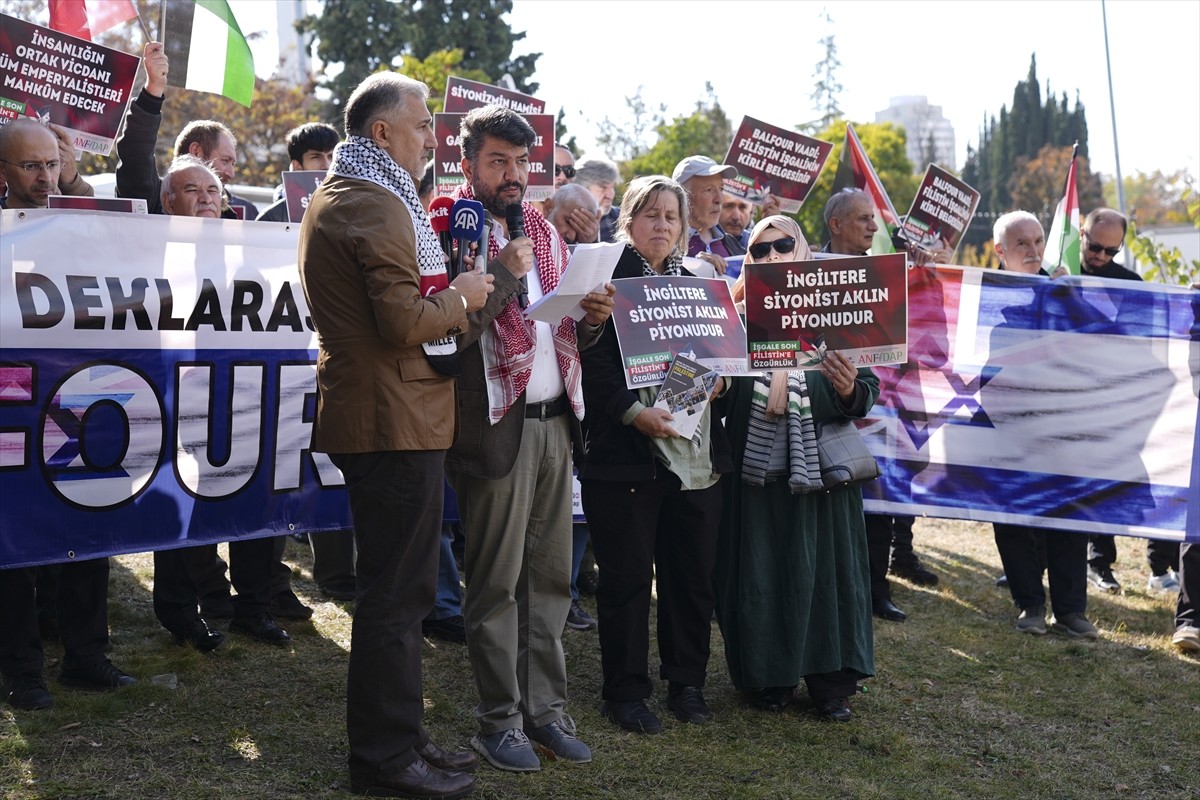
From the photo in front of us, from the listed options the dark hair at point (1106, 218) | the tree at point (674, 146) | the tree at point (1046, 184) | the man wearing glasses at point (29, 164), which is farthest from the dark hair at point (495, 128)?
the tree at point (1046, 184)

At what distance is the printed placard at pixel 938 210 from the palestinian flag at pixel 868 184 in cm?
12

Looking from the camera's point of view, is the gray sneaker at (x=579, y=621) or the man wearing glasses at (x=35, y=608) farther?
the gray sneaker at (x=579, y=621)

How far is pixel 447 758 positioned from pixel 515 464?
3.44 feet

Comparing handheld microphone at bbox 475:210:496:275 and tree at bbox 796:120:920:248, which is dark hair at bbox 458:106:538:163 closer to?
handheld microphone at bbox 475:210:496:275

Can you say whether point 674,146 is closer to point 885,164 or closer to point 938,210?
point 885,164

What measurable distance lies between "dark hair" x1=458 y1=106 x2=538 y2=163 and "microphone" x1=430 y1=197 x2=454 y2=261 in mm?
210

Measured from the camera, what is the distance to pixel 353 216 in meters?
3.87

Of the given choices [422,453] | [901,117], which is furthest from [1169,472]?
[901,117]

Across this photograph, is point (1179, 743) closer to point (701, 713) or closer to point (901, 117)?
point (701, 713)

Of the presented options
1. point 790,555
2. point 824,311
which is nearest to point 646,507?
point 790,555

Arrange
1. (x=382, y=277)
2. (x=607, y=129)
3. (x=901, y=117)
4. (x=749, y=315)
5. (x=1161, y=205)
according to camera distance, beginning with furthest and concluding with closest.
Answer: (x=901, y=117)
(x=1161, y=205)
(x=607, y=129)
(x=749, y=315)
(x=382, y=277)

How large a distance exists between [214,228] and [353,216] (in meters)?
1.92

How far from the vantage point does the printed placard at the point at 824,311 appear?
16.5 ft

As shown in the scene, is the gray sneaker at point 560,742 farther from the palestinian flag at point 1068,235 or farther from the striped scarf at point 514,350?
the palestinian flag at point 1068,235
